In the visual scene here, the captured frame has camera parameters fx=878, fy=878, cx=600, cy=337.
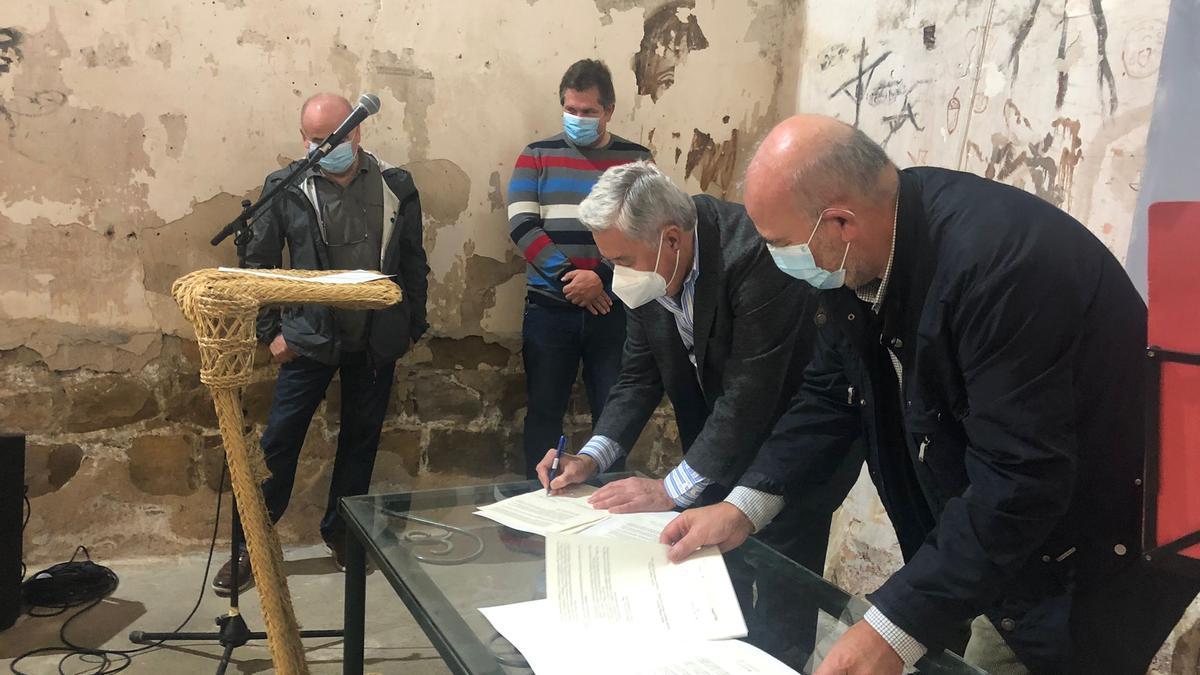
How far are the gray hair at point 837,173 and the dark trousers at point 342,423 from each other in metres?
2.16

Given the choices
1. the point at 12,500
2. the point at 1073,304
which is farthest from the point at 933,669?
the point at 12,500

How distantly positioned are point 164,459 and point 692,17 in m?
2.75

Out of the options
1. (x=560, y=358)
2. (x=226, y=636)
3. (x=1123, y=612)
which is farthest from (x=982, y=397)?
(x=560, y=358)

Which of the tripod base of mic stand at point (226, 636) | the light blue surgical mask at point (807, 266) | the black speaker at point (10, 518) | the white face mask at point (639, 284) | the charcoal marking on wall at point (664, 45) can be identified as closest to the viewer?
the light blue surgical mask at point (807, 266)

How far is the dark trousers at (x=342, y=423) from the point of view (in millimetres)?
3090

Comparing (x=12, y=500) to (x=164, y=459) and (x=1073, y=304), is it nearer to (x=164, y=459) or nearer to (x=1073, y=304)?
(x=164, y=459)

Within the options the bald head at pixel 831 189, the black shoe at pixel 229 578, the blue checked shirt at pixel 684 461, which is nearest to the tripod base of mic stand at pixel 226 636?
the black shoe at pixel 229 578

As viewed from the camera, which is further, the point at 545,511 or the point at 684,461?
the point at 684,461

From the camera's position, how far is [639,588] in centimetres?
136

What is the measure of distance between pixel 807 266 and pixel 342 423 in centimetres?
231

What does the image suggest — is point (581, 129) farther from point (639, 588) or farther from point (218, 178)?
point (639, 588)

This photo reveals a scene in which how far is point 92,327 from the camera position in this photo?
3.13m

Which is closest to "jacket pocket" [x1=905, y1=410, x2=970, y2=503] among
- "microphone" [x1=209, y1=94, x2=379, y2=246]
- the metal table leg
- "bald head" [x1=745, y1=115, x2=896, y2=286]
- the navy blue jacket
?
the navy blue jacket

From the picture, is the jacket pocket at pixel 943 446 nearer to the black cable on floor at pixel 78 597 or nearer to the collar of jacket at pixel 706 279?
the collar of jacket at pixel 706 279
